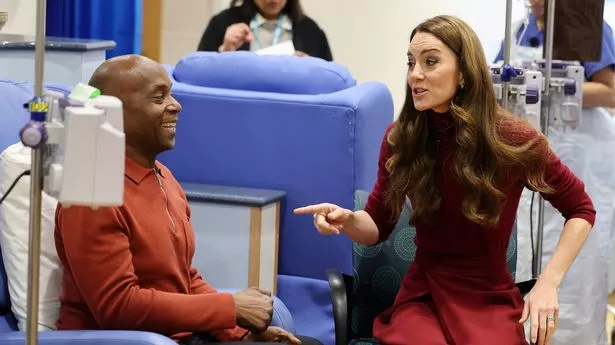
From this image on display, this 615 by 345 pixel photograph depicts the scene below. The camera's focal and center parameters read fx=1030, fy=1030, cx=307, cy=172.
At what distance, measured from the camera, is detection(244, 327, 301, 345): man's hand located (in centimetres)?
222

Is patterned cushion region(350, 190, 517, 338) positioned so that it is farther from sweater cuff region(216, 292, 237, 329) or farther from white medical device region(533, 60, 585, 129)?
white medical device region(533, 60, 585, 129)

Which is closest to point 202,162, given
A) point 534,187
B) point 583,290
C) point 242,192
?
point 242,192

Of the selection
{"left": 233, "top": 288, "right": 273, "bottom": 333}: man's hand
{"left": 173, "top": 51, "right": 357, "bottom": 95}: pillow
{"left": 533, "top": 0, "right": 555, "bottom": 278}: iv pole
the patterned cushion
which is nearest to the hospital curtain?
{"left": 173, "top": 51, "right": 357, "bottom": 95}: pillow

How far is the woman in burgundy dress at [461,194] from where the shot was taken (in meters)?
2.20

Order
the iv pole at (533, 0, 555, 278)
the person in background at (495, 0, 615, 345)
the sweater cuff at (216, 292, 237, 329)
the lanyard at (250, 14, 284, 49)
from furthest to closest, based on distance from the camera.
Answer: the lanyard at (250, 14, 284, 49), the person in background at (495, 0, 615, 345), the iv pole at (533, 0, 555, 278), the sweater cuff at (216, 292, 237, 329)

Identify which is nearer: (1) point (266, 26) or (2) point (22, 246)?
(2) point (22, 246)

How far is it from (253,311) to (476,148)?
0.59m

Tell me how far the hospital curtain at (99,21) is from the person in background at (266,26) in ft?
3.82

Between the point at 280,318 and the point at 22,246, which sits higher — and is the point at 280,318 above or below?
below

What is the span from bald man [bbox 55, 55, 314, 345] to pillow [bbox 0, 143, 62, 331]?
0.05m

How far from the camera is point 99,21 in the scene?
16.2 ft

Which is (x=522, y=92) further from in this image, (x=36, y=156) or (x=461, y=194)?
(x=36, y=156)

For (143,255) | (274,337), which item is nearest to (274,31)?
(274,337)

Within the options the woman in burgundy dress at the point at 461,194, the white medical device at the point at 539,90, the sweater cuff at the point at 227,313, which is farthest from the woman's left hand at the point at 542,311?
the white medical device at the point at 539,90
